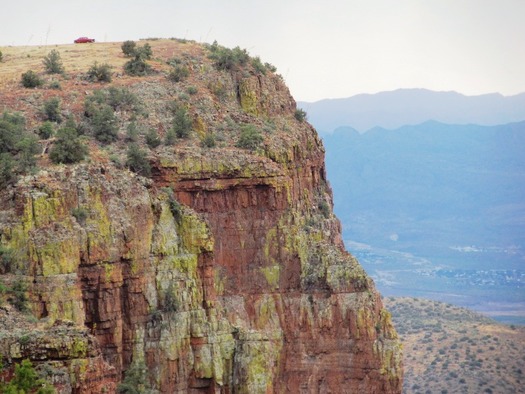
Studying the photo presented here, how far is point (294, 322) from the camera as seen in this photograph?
6353 centimetres

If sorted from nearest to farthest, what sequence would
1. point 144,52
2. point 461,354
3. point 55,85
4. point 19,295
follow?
point 19,295 → point 55,85 → point 144,52 → point 461,354

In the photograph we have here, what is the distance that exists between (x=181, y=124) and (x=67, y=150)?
8.07m

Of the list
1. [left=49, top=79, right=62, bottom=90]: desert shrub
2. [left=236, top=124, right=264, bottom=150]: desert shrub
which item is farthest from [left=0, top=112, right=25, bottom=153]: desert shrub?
[left=236, top=124, right=264, bottom=150]: desert shrub

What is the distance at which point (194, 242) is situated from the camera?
58969mm

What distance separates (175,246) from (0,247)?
363 inches

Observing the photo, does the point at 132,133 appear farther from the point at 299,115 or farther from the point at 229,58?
the point at 299,115

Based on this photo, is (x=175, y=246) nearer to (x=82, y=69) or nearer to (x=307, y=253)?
(x=307, y=253)

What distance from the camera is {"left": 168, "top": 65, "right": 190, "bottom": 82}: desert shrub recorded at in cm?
6844

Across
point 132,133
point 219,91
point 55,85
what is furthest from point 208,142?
point 55,85

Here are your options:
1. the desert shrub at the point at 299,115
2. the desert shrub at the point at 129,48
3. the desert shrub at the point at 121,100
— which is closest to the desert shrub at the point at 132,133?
the desert shrub at the point at 121,100

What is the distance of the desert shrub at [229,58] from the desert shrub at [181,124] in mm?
7260

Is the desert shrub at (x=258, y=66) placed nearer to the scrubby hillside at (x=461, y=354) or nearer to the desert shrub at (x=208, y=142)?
the desert shrub at (x=208, y=142)

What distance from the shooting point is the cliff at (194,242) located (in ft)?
173

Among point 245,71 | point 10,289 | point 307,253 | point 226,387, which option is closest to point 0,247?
point 10,289
